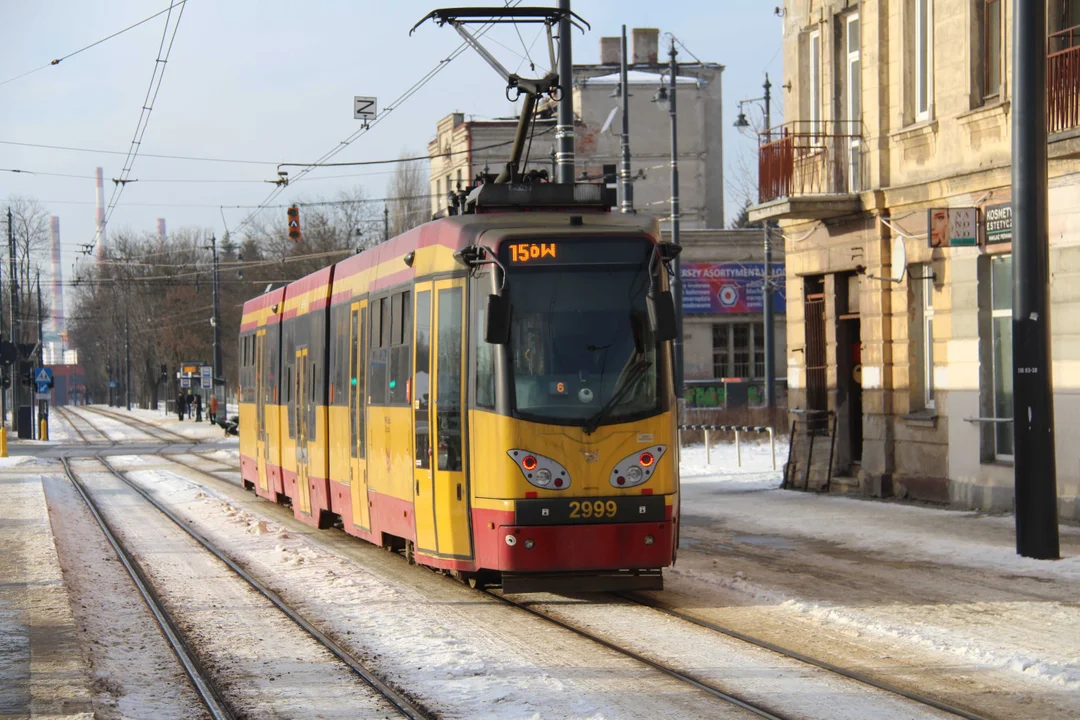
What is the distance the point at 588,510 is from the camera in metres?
10.5

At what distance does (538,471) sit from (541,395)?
1.87 feet

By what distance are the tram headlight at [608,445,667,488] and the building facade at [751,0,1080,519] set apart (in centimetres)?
733

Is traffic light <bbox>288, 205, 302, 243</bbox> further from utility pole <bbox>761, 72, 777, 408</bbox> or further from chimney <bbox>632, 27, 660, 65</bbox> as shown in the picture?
chimney <bbox>632, 27, 660, 65</bbox>

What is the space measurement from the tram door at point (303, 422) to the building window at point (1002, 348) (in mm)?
8612

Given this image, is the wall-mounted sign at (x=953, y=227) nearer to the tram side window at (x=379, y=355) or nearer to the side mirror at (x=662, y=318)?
the tram side window at (x=379, y=355)

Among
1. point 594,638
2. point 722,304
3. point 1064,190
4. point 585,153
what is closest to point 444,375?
point 594,638

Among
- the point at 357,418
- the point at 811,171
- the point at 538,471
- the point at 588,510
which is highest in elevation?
the point at 811,171

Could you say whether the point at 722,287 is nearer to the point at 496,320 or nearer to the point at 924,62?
the point at 924,62

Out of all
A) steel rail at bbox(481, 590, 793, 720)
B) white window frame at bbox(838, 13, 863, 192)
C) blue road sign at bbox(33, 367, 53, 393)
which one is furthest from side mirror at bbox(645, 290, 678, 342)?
blue road sign at bbox(33, 367, 53, 393)

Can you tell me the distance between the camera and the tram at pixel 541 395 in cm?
1046

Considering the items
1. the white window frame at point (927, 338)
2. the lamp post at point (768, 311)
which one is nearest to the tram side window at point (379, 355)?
the white window frame at point (927, 338)

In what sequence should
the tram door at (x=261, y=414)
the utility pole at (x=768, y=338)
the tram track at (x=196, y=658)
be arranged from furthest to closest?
the utility pole at (x=768, y=338) < the tram door at (x=261, y=414) < the tram track at (x=196, y=658)

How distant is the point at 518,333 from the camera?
10617 mm

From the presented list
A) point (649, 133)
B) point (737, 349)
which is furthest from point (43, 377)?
point (649, 133)
